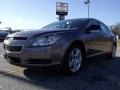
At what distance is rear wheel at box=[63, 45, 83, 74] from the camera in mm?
6146

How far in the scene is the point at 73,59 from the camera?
6.54m

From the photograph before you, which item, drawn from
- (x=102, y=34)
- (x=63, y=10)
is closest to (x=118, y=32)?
(x=63, y=10)

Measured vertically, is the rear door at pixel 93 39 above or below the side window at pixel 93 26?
below

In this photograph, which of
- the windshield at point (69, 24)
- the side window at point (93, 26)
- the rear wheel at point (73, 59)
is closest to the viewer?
the rear wheel at point (73, 59)

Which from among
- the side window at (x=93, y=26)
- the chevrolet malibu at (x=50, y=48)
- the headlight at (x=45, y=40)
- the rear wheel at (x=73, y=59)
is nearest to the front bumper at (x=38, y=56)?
the chevrolet malibu at (x=50, y=48)

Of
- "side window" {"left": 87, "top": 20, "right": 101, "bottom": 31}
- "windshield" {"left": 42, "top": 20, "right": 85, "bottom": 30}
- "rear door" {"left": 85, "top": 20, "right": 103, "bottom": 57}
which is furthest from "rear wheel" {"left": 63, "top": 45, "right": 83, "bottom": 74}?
"side window" {"left": 87, "top": 20, "right": 101, "bottom": 31}

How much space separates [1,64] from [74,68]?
2434mm

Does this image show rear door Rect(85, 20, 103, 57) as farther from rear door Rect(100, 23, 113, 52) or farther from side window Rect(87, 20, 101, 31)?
rear door Rect(100, 23, 113, 52)

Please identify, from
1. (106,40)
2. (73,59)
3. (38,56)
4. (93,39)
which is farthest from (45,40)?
(106,40)

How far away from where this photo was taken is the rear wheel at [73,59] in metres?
6.15

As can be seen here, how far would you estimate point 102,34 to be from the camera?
8258mm

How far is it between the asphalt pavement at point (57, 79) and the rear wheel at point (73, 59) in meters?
0.17

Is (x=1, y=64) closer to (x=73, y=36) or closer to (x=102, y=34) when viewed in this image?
(x=73, y=36)

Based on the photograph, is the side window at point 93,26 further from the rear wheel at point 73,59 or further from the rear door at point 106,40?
the rear wheel at point 73,59
